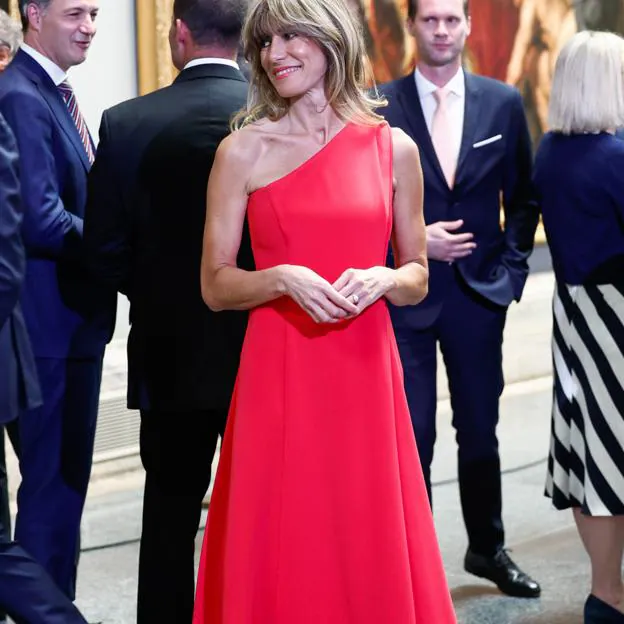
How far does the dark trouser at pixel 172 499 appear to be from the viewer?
3.57 m

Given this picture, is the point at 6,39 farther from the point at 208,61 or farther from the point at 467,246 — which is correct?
the point at 467,246

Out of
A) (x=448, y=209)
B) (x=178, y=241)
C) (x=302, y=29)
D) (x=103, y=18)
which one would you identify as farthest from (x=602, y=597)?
(x=103, y=18)

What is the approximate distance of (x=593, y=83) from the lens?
401 centimetres

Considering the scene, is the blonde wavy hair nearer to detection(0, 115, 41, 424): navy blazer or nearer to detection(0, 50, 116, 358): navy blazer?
detection(0, 115, 41, 424): navy blazer

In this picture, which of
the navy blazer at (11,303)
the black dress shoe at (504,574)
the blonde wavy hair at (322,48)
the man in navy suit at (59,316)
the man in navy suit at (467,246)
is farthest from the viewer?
the black dress shoe at (504,574)

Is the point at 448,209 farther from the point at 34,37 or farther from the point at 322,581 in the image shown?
the point at 322,581

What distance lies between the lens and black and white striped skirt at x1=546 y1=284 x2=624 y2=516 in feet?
13.4

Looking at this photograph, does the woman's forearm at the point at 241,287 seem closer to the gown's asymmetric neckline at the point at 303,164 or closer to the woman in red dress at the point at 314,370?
the woman in red dress at the point at 314,370

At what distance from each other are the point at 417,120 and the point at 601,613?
1633 millimetres

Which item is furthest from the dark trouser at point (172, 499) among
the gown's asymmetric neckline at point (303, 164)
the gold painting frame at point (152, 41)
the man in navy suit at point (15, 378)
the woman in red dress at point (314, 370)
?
the gold painting frame at point (152, 41)

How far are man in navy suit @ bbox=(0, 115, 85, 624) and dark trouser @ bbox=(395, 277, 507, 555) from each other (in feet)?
4.45

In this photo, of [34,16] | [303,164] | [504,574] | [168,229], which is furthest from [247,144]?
[504,574]

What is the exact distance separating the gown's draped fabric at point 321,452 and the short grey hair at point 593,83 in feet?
3.90

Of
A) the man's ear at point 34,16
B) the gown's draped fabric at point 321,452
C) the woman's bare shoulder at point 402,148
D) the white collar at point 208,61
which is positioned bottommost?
the gown's draped fabric at point 321,452
